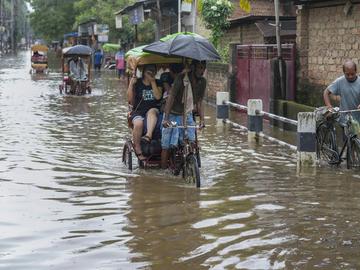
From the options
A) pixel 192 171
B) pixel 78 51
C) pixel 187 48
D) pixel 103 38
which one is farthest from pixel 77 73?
pixel 103 38

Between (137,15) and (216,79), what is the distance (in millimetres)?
14060

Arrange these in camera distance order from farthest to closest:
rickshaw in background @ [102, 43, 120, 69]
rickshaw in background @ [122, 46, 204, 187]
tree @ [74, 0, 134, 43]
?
tree @ [74, 0, 134, 43] → rickshaw in background @ [102, 43, 120, 69] → rickshaw in background @ [122, 46, 204, 187]

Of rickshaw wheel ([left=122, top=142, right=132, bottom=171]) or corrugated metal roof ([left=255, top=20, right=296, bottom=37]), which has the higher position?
corrugated metal roof ([left=255, top=20, right=296, bottom=37])

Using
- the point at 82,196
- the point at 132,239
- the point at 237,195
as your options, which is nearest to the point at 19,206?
the point at 82,196

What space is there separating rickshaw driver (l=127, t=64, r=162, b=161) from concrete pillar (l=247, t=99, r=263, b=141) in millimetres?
4038

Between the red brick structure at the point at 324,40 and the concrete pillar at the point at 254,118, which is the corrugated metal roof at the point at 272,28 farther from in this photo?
the concrete pillar at the point at 254,118

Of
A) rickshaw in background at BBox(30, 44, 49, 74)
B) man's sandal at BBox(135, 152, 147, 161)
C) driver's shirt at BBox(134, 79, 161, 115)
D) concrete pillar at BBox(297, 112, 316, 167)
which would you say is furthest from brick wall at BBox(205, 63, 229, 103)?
rickshaw in background at BBox(30, 44, 49, 74)

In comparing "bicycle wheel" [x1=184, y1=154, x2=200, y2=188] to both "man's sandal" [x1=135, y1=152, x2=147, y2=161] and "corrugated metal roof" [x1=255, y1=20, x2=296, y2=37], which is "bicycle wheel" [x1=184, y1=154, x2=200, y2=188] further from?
"corrugated metal roof" [x1=255, y1=20, x2=296, y2=37]

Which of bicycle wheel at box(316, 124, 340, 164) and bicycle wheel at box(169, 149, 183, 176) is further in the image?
bicycle wheel at box(316, 124, 340, 164)

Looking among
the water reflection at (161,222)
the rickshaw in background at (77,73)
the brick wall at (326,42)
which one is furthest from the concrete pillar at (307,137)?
the rickshaw in background at (77,73)

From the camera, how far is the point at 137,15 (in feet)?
114

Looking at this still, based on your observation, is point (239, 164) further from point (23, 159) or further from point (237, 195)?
point (23, 159)

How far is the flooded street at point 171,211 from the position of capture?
5816 millimetres

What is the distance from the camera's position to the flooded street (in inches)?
229
